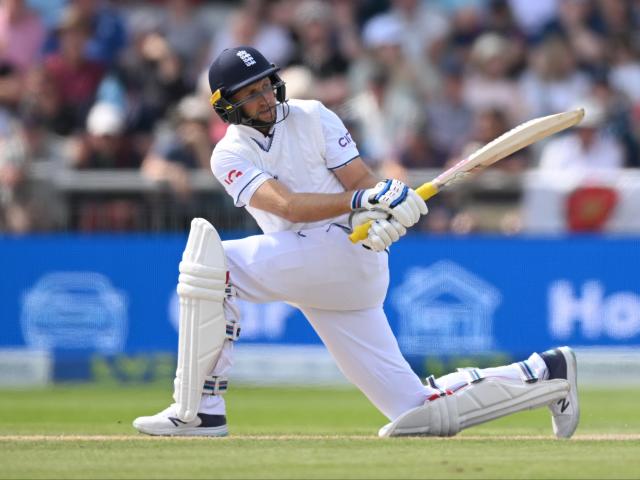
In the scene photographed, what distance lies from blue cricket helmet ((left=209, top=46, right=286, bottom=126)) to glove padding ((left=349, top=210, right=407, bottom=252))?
67cm

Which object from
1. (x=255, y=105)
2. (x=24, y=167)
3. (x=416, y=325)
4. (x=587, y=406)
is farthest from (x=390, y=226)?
(x=24, y=167)

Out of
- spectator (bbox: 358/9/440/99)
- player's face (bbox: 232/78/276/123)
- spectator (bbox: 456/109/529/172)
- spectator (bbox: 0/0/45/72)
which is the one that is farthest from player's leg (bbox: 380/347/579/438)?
spectator (bbox: 0/0/45/72)

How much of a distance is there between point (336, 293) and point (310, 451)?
760mm

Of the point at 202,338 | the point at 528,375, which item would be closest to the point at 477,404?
the point at 528,375

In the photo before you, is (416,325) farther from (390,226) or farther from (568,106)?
(390,226)

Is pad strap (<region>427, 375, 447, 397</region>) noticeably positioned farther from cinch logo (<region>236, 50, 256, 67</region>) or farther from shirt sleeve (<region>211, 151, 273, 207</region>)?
cinch logo (<region>236, 50, 256, 67</region>)

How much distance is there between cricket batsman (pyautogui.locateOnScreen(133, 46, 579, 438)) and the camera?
5.28 metres

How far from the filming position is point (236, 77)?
17.7 feet

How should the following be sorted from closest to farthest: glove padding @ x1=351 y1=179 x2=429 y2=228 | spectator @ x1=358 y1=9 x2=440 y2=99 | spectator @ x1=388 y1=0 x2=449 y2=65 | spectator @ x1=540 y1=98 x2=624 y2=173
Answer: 1. glove padding @ x1=351 y1=179 x2=429 y2=228
2. spectator @ x1=540 y1=98 x2=624 y2=173
3. spectator @ x1=358 y1=9 x2=440 y2=99
4. spectator @ x1=388 y1=0 x2=449 y2=65

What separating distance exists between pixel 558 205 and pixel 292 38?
8.63 feet

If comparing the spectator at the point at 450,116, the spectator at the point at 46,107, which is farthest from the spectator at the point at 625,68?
the spectator at the point at 46,107

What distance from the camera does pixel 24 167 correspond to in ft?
33.9

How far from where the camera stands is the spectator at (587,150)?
10359 mm

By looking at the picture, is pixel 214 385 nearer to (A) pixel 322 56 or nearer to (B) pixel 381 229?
(B) pixel 381 229
